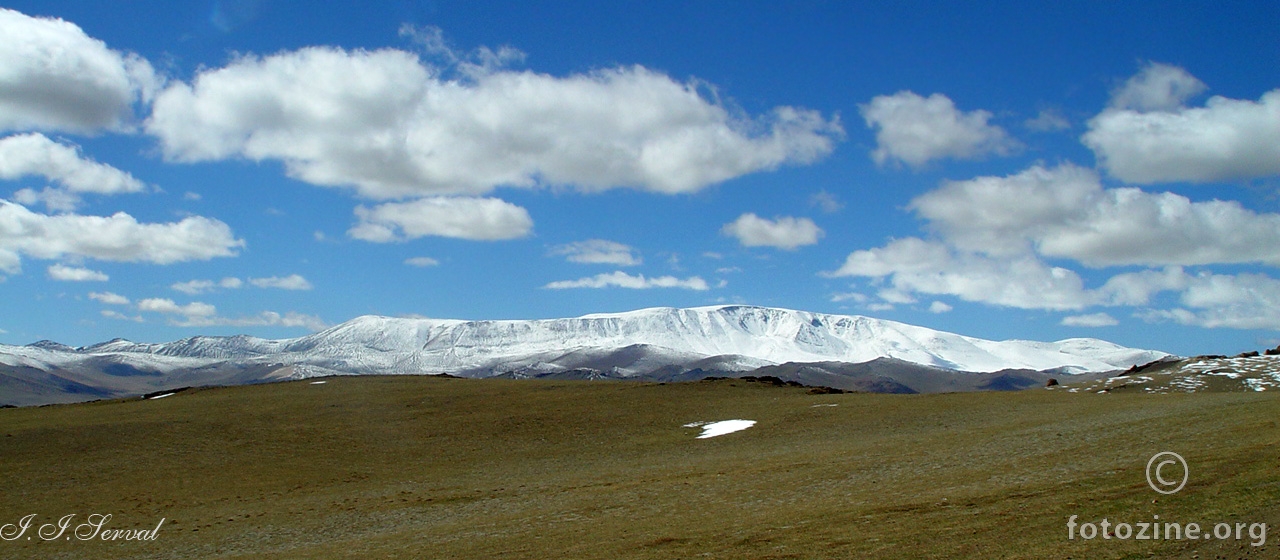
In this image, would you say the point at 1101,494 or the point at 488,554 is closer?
the point at 1101,494

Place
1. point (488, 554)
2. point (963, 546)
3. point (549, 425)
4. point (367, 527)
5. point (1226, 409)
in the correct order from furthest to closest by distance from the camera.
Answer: point (549, 425) < point (1226, 409) < point (367, 527) < point (488, 554) < point (963, 546)

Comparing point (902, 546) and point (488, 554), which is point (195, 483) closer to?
point (488, 554)

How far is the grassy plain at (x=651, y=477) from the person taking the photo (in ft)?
67.9

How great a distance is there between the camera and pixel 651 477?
34656mm

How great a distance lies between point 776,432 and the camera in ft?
157

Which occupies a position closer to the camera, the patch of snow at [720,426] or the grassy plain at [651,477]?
the grassy plain at [651,477]

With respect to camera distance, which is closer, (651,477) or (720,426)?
(651,477)

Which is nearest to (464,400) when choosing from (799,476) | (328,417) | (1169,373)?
(328,417)

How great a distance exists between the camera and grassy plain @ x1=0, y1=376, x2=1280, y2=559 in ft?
67.9

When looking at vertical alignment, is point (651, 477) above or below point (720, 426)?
below

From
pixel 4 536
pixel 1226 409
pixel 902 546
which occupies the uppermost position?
pixel 1226 409

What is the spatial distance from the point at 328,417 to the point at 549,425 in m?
20.0

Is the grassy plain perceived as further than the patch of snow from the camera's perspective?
No

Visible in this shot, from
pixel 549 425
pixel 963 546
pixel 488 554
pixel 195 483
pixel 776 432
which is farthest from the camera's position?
pixel 549 425
